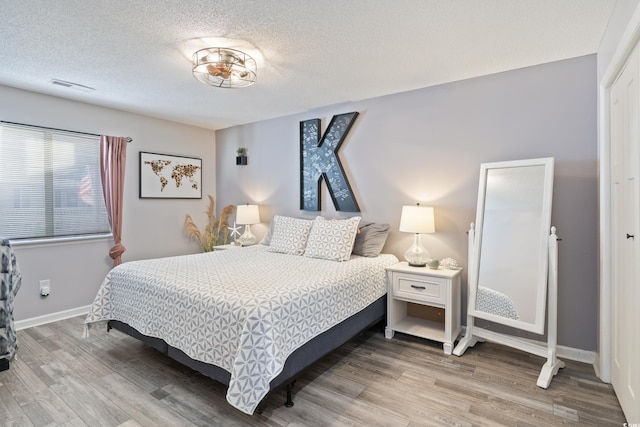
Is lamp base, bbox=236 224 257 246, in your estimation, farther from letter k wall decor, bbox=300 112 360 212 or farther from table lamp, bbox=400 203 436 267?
table lamp, bbox=400 203 436 267

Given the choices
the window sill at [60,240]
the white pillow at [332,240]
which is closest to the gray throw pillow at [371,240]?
the white pillow at [332,240]

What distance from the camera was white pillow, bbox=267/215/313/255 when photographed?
3495 millimetres

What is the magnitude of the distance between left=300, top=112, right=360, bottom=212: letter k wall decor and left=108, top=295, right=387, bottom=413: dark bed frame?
138 cm

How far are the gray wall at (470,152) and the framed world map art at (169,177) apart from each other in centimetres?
142

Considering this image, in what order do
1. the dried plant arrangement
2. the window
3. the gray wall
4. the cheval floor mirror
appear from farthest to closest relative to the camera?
1. the dried plant arrangement
2. the window
3. the gray wall
4. the cheval floor mirror

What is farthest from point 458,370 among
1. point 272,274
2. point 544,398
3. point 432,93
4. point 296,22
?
point 296,22

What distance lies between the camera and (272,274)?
98.4 inches

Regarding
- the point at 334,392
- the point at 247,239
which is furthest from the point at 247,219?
the point at 334,392

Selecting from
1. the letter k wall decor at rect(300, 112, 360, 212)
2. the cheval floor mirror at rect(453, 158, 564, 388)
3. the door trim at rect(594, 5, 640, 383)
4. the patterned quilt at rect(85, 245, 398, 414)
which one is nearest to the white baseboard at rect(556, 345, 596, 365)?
the cheval floor mirror at rect(453, 158, 564, 388)

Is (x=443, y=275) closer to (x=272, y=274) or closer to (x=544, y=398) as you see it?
(x=544, y=398)

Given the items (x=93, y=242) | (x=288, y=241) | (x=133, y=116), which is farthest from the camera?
(x=133, y=116)

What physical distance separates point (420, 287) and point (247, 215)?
8.41 ft

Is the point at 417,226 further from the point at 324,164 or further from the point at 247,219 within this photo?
the point at 247,219

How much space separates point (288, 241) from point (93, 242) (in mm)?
2360
